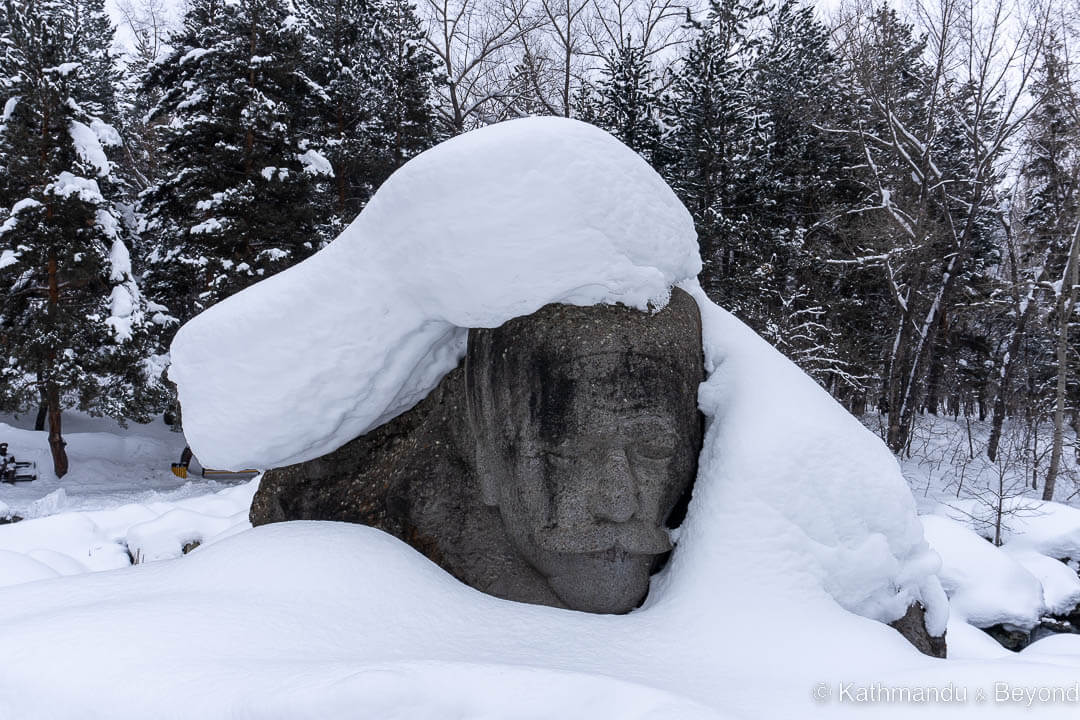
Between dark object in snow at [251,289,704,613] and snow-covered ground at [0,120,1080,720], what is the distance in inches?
6.2

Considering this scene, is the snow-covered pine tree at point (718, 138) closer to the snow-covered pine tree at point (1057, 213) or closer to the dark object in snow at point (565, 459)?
the snow-covered pine tree at point (1057, 213)

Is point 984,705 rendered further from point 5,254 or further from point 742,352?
point 5,254

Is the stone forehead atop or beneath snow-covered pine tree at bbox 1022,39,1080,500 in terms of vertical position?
beneath

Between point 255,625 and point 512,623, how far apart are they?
109 cm

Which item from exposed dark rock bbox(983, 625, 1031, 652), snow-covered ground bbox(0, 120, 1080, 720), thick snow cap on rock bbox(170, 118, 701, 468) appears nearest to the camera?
snow-covered ground bbox(0, 120, 1080, 720)

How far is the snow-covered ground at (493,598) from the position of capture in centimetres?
214

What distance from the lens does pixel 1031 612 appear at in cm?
523

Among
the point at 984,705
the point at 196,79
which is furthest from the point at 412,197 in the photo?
the point at 196,79

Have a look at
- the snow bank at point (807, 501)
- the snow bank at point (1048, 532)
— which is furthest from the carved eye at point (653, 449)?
the snow bank at point (1048, 532)

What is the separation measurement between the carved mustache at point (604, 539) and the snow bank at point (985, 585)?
395 cm

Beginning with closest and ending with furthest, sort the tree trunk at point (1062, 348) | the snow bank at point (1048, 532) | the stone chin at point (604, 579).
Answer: the stone chin at point (604, 579) → the snow bank at point (1048, 532) → the tree trunk at point (1062, 348)

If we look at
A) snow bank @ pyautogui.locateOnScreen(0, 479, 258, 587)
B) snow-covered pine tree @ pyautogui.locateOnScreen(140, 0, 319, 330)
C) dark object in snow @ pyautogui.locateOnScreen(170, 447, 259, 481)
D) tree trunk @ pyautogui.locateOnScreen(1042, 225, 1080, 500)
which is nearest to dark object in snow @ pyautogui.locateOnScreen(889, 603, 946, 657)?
snow bank @ pyautogui.locateOnScreen(0, 479, 258, 587)

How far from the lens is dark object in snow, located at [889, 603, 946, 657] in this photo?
320cm

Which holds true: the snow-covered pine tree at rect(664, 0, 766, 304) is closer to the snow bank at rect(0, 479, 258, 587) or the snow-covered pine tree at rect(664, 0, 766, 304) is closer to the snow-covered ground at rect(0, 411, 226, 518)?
the snow bank at rect(0, 479, 258, 587)
